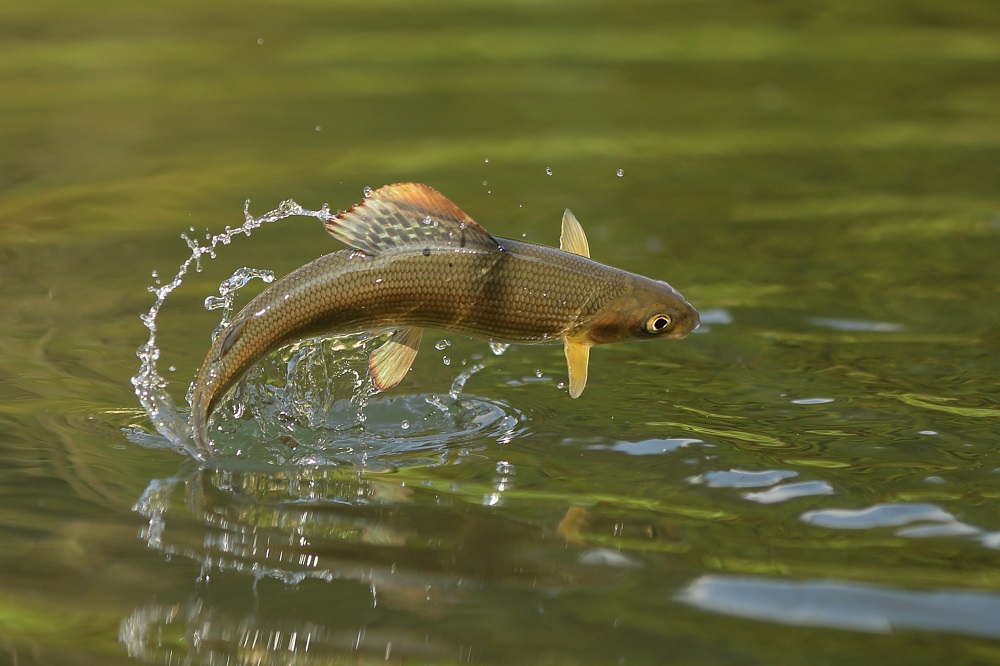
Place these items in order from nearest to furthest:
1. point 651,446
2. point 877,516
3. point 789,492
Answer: point 877,516, point 789,492, point 651,446

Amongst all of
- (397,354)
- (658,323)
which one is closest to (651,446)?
(658,323)

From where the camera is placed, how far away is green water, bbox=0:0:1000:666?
151 inches

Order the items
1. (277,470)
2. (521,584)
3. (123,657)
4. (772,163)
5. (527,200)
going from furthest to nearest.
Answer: (772,163)
(527,200)
(277,470)
(521,584)
(123,657)

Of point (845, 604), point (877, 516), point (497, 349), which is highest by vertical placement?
point (497, 349)

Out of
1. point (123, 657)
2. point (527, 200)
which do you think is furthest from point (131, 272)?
point (123, 657)

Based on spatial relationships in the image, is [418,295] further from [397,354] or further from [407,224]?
[397,354]

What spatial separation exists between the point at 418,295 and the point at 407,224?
0.23m

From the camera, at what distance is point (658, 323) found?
473 cm

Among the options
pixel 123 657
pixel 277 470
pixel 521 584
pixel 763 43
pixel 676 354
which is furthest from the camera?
pixel 763 43

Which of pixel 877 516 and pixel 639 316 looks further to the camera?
pixel 639 316

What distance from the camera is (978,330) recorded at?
6301 mm

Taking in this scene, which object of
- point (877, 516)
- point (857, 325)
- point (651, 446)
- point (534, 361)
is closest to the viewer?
point (877, 516)

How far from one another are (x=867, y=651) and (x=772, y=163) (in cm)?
570

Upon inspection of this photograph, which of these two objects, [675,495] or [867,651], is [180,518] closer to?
[675,495]
